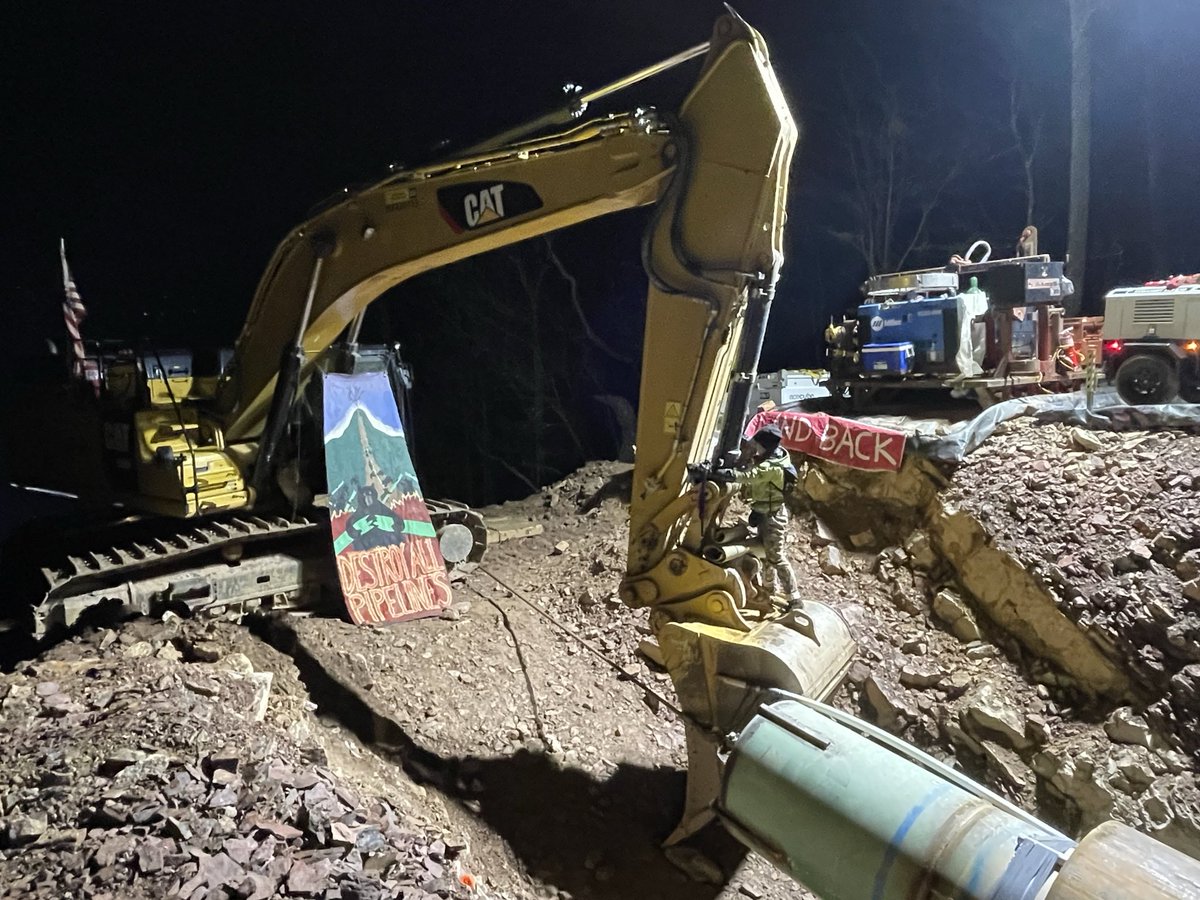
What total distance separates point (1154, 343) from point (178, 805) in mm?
8361

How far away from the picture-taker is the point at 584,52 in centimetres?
1239

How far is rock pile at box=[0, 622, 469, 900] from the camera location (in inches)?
107

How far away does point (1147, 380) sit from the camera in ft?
23.5

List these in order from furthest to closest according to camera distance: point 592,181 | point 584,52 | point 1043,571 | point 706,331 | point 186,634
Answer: point 584,52, point 1043,571, point 186,634, point 592,181, point 706,331

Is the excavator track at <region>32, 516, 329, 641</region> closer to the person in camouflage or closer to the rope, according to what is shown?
the rope

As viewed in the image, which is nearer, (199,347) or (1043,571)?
(1043,571)

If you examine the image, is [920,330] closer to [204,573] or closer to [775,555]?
[775,555]

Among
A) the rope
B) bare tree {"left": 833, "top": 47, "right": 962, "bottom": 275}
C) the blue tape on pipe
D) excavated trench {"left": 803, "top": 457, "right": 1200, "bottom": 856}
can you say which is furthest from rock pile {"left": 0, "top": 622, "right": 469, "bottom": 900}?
bare tree {"left": 833, "top": 47, "right": 962, "bottom": 275}

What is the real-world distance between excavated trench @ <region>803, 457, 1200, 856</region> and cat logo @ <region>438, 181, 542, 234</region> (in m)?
3.88

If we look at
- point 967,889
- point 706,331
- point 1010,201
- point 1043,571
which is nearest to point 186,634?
point 706,331

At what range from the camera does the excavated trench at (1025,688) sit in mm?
4410

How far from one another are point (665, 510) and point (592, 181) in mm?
1834

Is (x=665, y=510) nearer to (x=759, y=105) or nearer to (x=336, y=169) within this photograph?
(x=759, y=105)

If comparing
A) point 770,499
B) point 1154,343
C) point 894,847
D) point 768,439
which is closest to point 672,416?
point 768,439
